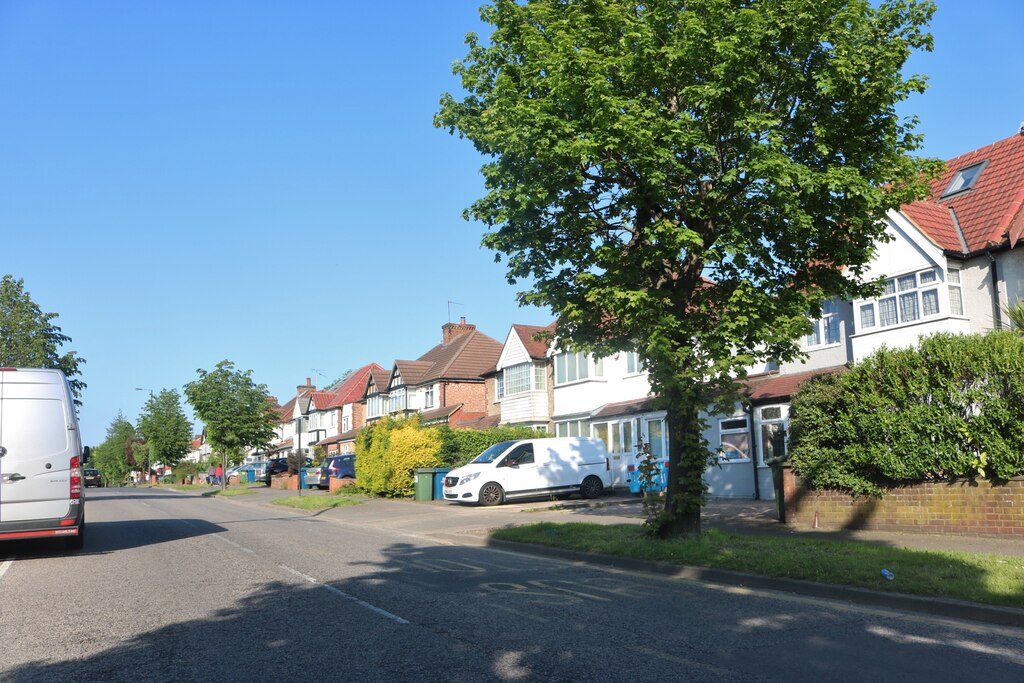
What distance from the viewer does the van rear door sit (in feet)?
40.2

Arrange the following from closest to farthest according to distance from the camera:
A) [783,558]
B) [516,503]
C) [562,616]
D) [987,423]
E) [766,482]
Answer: [562,616]
[783,558]
[987,423]
[766,482]
[516,503]

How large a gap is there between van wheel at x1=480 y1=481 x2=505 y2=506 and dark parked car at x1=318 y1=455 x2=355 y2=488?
1607cm

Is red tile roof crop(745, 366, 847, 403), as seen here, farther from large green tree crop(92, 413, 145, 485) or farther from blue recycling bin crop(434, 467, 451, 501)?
large green tree crop(92, 413, 145, 485)

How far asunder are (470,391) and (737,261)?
3883cm

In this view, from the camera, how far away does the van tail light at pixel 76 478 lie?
41.7 feet

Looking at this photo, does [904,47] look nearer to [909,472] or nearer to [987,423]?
[987,423]

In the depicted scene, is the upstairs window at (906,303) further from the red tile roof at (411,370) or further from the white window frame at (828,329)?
the red tile roof at (411,370)

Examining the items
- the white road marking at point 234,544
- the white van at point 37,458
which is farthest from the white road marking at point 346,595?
the white road marking at point 234,544

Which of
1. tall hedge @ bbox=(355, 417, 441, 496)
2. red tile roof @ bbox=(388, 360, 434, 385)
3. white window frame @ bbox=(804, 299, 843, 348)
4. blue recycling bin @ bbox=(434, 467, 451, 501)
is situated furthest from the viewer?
red tile roof @ bbox=(388, 360, 434, 385)

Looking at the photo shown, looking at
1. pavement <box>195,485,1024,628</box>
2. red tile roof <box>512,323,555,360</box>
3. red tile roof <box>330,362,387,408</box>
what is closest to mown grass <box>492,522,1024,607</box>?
pavement <box>195,485,1024,628</box>

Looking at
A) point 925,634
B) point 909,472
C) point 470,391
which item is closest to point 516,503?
point 909,472

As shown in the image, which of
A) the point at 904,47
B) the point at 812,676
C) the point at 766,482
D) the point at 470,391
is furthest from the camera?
the point at 470,391

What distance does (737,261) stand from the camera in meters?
11.5

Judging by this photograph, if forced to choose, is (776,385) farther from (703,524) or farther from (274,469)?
(274,469)
